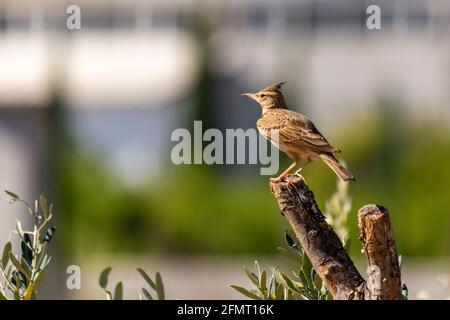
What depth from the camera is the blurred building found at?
12.4 metres

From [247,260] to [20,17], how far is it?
522 cm

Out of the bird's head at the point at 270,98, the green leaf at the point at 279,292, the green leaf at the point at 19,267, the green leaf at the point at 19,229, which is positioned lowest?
the green leaf at the point at 279,292

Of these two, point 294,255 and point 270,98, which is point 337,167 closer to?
point 270,98

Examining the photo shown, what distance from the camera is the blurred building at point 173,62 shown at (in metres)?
12.4

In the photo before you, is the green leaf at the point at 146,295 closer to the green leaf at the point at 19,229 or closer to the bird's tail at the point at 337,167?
the green leaf at the point at 19,229

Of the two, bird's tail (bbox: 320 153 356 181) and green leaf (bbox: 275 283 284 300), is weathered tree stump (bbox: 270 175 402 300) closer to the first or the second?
green leaf (bbox: 275 283 284 300)

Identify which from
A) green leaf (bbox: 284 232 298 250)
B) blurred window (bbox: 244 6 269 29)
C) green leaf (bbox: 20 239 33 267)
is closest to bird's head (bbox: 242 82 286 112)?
green leaf (bbox: 284 232 298 250)

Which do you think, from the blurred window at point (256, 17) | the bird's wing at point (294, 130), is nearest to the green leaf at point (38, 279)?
the bird's wing at point (294, 130)

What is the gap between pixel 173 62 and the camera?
1358cm

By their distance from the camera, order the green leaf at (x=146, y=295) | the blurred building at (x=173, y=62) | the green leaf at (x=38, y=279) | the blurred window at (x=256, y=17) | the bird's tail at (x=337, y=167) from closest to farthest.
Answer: the green leaf at (x=38, y=279)
the green leaf at (x=146, y=295)
the bird's tail at (x=337, y=167)
the blurred building at (x=173, y=62)
the blurred window at (x=256, y=17)

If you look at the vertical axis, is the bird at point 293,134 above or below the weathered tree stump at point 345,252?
above

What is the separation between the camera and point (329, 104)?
42.0ft
